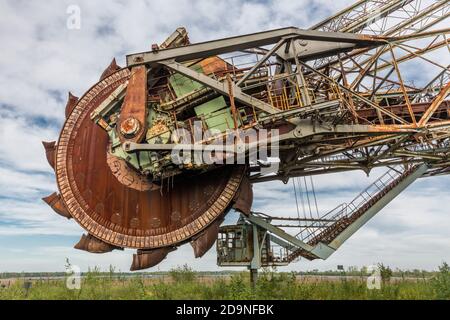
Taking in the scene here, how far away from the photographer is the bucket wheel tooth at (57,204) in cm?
1442

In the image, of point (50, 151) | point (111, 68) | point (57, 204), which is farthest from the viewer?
point (111, 68)

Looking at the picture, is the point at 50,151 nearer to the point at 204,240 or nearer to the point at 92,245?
the point at 92,245

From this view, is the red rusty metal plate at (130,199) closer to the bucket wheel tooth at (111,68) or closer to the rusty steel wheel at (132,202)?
the rusty steel wheel at (132,202)

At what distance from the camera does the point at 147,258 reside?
13008 millimetres

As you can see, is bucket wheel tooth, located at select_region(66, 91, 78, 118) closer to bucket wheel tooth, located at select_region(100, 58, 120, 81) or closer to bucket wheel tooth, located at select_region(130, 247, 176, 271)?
bucket wheel tooth, located at select_region(100, 58, 120, 81)

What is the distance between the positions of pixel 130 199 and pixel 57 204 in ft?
10.3

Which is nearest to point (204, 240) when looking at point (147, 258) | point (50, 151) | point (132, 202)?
point (147, 258)

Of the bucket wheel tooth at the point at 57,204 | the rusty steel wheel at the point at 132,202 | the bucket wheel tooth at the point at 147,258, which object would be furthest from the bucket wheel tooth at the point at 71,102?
the bucket wheel tooth at the point at 147,258

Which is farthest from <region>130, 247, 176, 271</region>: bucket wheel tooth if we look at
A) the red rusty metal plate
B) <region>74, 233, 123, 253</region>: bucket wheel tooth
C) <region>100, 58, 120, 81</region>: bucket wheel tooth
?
<region>100, 58, 120, 81</region>: bucket wheel tooth

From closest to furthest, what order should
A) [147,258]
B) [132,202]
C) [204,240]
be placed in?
1. [204,240]
2. [147,258]
3. [132,202]

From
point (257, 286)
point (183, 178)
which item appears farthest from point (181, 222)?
point (257, 286)

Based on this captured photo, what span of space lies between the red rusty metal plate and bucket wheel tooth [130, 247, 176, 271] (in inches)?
9.0
